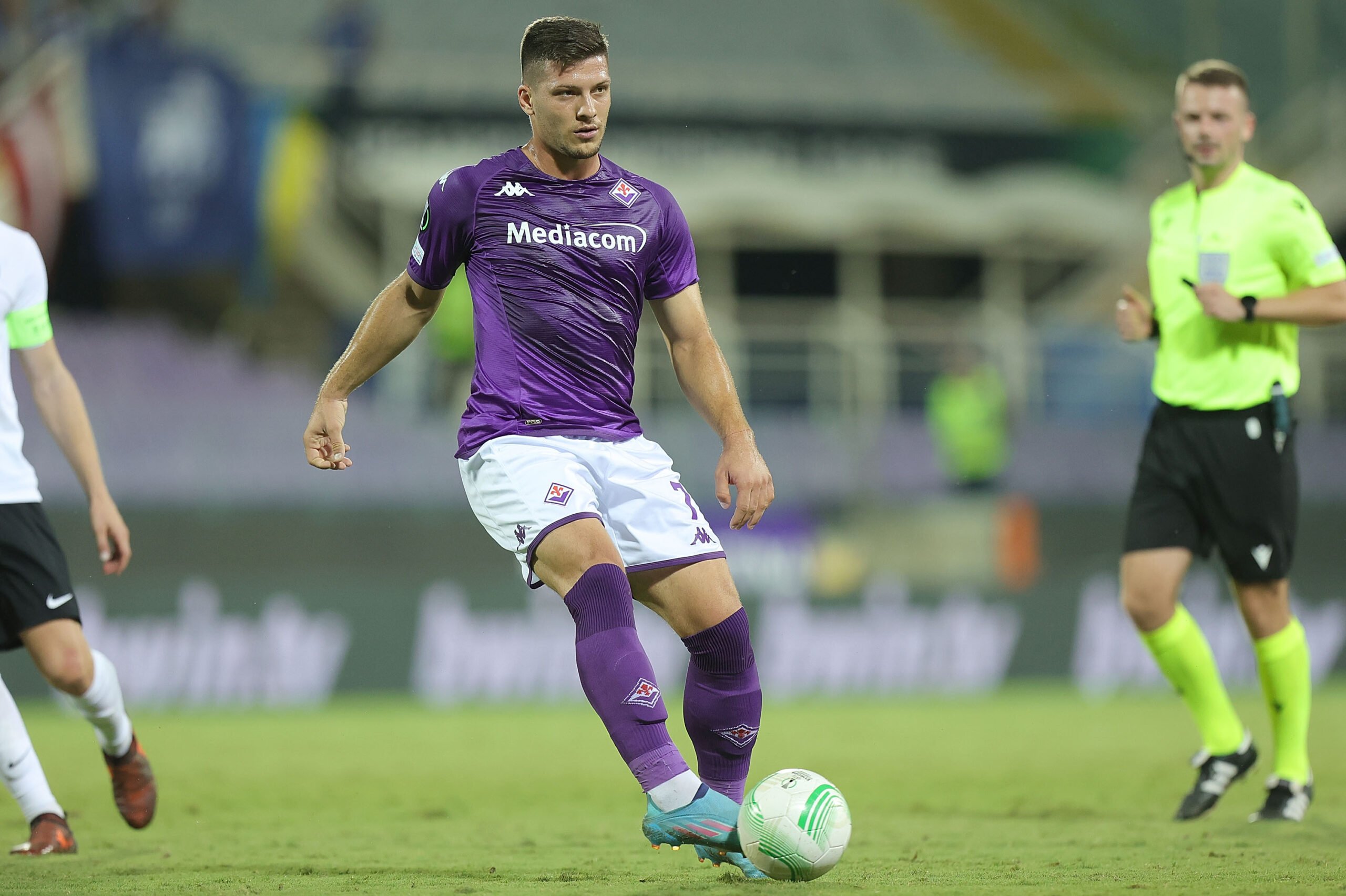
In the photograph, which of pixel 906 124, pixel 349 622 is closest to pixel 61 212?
pixel 349 622

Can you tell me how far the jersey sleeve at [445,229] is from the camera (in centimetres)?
455

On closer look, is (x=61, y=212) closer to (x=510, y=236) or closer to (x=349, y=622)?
(x=349, y=622)

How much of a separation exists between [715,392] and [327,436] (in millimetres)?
1100

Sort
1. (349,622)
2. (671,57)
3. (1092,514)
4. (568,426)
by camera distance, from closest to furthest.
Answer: (568,426) < (349,622) < (1092,514) < (671,57)

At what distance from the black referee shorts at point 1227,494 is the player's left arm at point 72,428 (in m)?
3.63

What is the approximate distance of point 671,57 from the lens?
20.9 metres

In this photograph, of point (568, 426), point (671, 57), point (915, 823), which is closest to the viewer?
point (568, 426)

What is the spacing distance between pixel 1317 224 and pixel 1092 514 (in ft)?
29.9

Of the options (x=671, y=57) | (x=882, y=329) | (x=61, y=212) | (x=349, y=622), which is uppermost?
(x=671, y=57)

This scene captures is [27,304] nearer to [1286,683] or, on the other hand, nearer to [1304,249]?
[1304,249]

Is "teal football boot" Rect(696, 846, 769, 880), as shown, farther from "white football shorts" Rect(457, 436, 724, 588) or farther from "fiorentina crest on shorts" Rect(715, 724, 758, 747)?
"white football shorts" Rect(457, 436, 724, 588)

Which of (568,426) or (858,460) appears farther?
(858,460)

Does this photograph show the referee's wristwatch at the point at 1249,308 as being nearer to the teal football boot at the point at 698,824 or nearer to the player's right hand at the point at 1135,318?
the player's right hand at the point at 1135,318

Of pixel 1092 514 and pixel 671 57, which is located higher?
pixel 671 57
